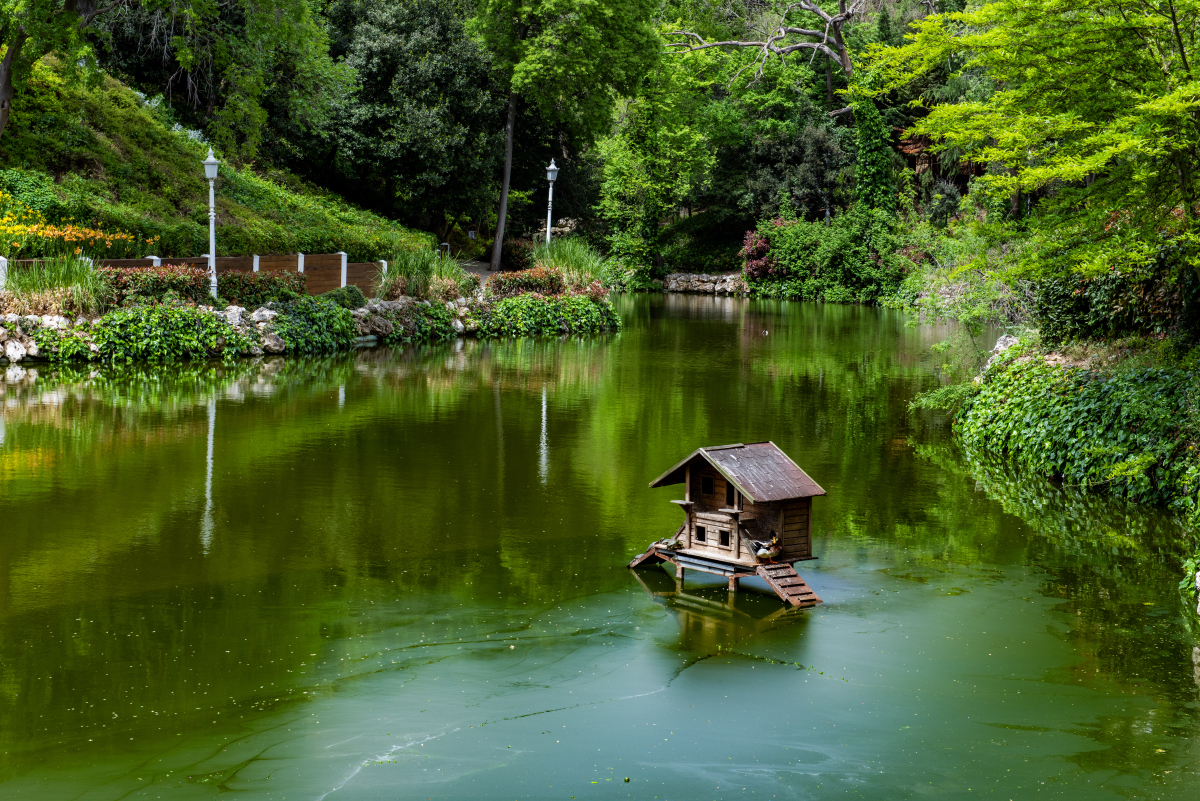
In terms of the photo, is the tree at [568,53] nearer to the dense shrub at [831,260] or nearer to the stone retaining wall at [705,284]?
the dense shrub at [831,260]

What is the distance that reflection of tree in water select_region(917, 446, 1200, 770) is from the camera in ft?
21.4

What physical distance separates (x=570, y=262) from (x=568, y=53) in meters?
10.7

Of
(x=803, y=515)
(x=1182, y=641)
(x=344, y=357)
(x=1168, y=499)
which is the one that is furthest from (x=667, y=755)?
(x=344, y=357)

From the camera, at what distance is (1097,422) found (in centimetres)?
1278

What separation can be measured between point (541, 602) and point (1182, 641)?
4.85 m

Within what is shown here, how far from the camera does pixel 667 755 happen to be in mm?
6023

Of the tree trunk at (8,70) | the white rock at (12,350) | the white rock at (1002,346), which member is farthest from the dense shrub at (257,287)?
the white rock at (1002,346)

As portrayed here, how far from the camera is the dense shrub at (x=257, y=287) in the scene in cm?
2358

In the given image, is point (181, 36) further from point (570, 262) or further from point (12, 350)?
point (570, 262)

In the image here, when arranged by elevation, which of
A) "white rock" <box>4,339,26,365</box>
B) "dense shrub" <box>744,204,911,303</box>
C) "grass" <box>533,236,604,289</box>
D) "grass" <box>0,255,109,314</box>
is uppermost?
"dense shrub" <box>744,204,911,303</box>

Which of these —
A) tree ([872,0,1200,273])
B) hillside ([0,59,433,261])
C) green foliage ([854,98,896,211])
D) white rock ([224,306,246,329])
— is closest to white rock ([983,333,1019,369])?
tree ([872,0,1200,273])

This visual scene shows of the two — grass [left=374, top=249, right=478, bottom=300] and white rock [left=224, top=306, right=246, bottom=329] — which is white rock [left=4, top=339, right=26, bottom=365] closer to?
white rock [left=224, top=306, right=246, bottom=329]

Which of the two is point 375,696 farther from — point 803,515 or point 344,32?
point 344,32

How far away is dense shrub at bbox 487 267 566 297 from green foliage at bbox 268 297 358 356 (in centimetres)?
640
